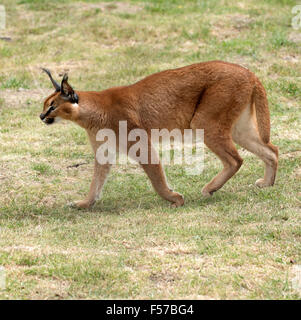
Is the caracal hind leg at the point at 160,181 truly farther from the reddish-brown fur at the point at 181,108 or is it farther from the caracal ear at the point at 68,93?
the caracal ear at the point at 68,93

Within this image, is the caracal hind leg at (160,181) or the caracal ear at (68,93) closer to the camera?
the caracal ear at (68,93)

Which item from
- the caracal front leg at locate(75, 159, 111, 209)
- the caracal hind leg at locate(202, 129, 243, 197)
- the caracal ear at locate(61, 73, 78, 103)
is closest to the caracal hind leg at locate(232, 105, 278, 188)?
the caracal hind leg at locate(202, 129, 243, 197)

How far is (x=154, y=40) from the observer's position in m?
14.2

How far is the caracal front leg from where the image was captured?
24.5ft

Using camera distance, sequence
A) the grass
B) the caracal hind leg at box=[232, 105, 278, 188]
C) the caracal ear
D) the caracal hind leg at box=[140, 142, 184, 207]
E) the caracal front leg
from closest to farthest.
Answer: the grass < the caracal ear < the caracal hind leg at box=[140, 142, 184, 207] < the caracal front leg < the caracal hind leg at box=[232, 105, 278, 188]

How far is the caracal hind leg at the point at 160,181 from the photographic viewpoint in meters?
7.17

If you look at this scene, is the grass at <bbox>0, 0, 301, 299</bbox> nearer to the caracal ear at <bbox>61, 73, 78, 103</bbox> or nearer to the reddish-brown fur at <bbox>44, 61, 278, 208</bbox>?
the reddish-brown fur at <bbox>44, 61, 278, 208</bbox>

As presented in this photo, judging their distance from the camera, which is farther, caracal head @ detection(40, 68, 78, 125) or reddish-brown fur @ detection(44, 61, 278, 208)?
reddish-brown fur @ detection(44, 61, 278, 208)

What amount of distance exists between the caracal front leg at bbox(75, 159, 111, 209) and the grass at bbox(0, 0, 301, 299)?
6.2 inches

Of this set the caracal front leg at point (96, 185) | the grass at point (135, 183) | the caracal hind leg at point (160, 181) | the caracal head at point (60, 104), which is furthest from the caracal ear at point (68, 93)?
the grass at point (135, 183)

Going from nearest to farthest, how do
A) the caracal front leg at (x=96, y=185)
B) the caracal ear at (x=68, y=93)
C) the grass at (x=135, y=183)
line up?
1. the grass at (x=135, y=183)
2. the caracal ear at (x=68, y=93)
3. the caracal front leg at (x=96, y=185)

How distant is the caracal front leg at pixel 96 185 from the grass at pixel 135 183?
0.16 m

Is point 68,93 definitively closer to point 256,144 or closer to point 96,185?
point 96,185

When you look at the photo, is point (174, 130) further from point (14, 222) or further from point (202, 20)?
point (202, 20)
